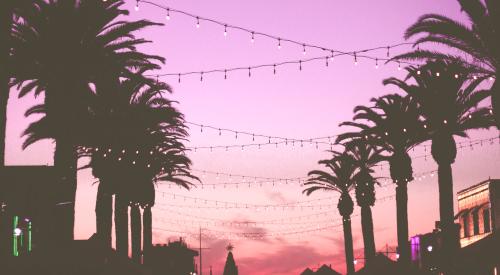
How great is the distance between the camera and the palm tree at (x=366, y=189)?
1908 inches

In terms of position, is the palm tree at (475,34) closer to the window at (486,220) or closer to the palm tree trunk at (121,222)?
the palm tree trunk at (121,222)

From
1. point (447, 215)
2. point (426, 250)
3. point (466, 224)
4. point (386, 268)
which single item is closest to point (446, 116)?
point (447, 215)

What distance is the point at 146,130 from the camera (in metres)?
37.4

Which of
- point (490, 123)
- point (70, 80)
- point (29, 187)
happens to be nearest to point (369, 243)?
point (490, 123)

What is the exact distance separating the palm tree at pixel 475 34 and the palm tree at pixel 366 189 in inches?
801

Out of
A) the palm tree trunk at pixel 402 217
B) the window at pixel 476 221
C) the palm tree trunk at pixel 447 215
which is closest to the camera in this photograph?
the palm tree trunk at pixel 447 215

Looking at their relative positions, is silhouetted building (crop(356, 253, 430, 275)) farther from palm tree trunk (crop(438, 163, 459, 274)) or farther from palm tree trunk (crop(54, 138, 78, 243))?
palm tree trunk (crop(54, 138, 78, 243))

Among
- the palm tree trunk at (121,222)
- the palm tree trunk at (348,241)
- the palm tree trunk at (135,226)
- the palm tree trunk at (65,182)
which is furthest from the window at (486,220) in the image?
the palm tree trunk at (65,182)

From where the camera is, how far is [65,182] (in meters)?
27.0

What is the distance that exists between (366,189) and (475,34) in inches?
956

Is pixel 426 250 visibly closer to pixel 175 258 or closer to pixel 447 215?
pixel 175 258

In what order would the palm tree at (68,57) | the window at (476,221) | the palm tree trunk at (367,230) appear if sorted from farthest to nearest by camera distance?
1. the window at (476,221)
2. the palm tree trunk at (367,230)
3. the palm tree at (68,57)

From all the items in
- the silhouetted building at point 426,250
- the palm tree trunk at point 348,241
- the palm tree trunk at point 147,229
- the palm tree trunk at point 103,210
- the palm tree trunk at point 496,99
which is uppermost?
the palm tree trunk at point 496,99

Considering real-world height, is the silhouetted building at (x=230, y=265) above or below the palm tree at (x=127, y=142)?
below
